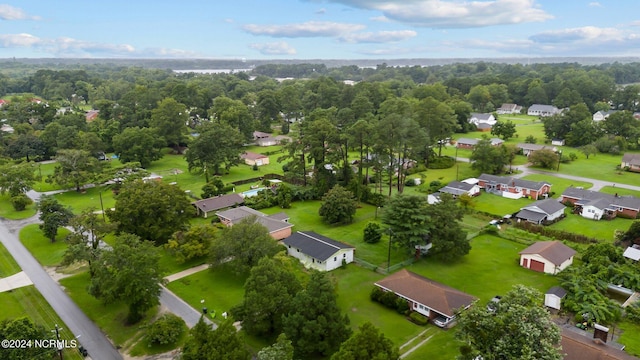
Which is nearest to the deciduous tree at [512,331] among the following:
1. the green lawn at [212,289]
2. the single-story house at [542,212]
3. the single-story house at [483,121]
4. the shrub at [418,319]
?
the shrub at [418,319]

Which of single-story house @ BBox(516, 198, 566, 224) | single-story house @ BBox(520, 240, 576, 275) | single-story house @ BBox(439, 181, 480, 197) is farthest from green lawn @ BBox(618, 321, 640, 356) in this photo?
single-story house @ BBox(439, 181, 480, 197)

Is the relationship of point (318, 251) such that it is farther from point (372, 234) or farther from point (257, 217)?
point (257, 217)

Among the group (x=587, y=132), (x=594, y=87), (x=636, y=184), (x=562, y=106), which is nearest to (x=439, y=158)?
(x=636, y=184)

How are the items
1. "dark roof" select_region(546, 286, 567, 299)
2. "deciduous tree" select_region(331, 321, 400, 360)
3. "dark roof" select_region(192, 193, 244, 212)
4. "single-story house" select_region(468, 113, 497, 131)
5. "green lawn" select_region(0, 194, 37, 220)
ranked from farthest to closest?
"single-story house" select_region(468, 113, 497, 131) < "green lawn" select_region(0, 194, 37, 220) < "dark roof" select_region(192, 193, 244, 212) < "dark roof" select_region(546, 286, 567, 299) < "deciduous tree" select_region(331, 321, 400, 360)

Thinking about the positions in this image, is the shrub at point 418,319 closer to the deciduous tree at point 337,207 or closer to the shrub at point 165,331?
the shrub at point 165,331

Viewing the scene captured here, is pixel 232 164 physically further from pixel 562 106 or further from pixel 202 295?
pixel 562 106

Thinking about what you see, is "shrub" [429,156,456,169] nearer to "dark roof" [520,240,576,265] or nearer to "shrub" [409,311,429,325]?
"dark roof" [520,240,576,265]
